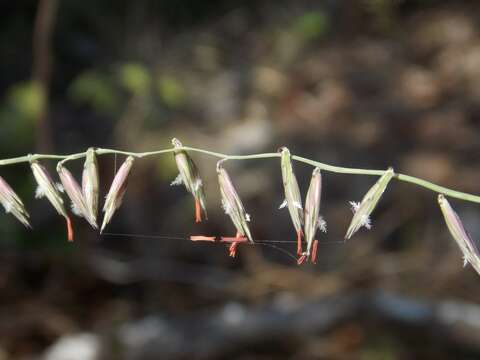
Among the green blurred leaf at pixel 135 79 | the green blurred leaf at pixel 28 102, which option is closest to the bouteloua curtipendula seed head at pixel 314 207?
the green blurred leaf at pixel 28 102

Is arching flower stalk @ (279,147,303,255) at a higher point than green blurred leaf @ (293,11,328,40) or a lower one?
lower

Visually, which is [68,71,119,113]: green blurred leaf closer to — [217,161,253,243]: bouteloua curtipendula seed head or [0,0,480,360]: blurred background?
[0,0,480,360]: blurred background

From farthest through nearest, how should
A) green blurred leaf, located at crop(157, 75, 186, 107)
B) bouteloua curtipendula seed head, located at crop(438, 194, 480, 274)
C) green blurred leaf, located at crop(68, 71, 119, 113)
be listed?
1. green blurred leaf, located at crop(157, 75, 186, 107)
2. green blurred leaf, located at crop(68, 71, 119, 113)
3. bouteloua curtipendula seed head, located at crop(438, 194, 480, 274)

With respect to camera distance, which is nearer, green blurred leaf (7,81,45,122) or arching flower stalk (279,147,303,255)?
arching flower stalk (279,147,303,255)

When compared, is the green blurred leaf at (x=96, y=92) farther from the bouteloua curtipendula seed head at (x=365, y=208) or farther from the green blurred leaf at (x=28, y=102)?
the bouteloua curtipendula seed head at (x=365, y=208)

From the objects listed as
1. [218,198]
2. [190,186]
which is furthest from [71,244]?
[190,186]

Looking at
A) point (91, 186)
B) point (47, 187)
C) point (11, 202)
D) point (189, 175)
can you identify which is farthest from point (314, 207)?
point (11, 202)

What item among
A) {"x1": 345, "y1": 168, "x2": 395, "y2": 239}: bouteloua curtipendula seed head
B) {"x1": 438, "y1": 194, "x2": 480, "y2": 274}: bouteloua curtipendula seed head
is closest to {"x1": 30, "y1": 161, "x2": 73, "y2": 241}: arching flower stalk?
{"x1": 345, "y1": 168, "x2": 395, "y2": 239}: bouteloua curtipendula seed head
